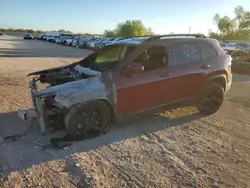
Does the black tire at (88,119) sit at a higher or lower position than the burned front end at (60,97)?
lower

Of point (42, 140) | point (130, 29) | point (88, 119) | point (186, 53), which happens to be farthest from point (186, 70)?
point (130, 29)

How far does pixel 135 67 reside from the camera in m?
5.45

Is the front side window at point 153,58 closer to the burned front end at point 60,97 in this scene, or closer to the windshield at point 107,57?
the windshield at point 107,57

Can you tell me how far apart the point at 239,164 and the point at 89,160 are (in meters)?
2.21

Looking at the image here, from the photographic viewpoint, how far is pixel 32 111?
5230 millimetres

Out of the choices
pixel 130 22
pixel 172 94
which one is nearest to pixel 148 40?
pixel 172 94

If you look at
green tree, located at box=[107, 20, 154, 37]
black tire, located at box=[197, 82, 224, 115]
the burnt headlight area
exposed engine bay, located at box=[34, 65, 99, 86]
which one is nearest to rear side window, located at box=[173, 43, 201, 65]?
black tire, located at box=[197, 82, 224, 115]

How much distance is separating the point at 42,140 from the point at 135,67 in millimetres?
2081

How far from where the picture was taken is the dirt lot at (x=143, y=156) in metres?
3.95

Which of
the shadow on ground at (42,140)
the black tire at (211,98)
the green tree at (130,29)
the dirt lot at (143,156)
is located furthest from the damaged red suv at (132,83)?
the green tree at (130,29)

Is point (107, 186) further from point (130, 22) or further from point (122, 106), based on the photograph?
point (130, 22)

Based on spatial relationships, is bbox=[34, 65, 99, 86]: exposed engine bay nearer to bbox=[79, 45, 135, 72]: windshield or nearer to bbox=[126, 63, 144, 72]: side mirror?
bbox=[79, 45, 135, 72]: windshield

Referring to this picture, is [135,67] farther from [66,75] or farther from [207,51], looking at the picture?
[207,51]

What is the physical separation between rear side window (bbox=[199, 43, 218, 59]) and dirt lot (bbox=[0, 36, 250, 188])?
137 centimetres
